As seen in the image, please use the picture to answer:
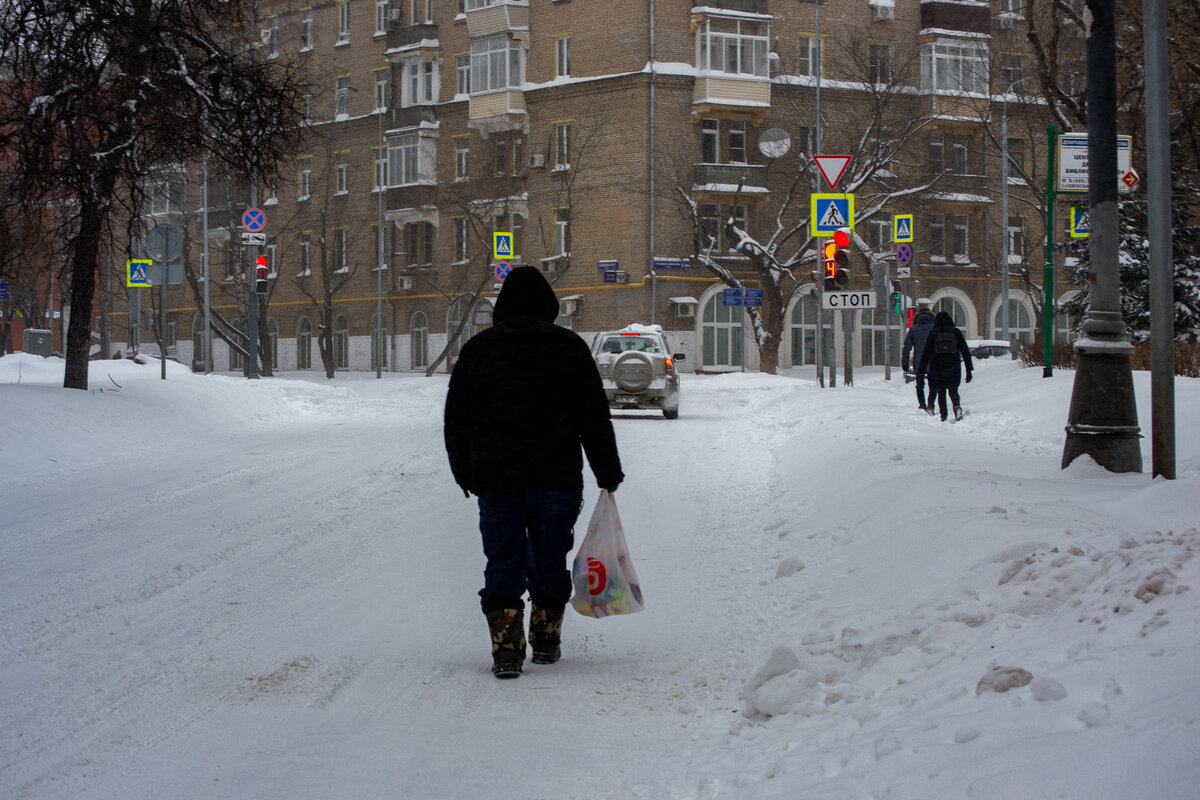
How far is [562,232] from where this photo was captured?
5391 cm

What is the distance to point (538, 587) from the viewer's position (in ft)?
19.6

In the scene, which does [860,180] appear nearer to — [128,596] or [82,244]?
[82,244]

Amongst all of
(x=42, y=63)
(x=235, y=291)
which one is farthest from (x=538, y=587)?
(x=235, y=291)

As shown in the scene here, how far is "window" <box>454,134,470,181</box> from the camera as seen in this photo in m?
57.0

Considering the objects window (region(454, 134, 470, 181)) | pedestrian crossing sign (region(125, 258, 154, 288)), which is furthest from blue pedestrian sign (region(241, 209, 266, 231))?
window (region(454, 134, 470, 181))

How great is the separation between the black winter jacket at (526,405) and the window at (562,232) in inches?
1888

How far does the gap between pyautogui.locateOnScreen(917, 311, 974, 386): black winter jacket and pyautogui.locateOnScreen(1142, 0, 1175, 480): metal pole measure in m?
11.2

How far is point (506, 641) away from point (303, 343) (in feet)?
199

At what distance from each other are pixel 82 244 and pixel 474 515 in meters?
10.4

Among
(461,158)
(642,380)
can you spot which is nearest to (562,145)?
(461,158)

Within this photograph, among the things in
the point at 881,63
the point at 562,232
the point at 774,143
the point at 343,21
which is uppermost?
the point at 343,21

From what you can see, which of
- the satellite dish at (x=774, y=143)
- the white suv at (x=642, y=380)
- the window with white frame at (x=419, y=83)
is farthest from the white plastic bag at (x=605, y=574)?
the window with white frame at (x=419, y=83)

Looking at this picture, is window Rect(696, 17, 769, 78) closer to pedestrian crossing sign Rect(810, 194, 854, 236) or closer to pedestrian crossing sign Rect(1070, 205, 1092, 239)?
pedestrian crossing sign Rect(810, 194, 854, 236)

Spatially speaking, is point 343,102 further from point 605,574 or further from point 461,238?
point 605,574
